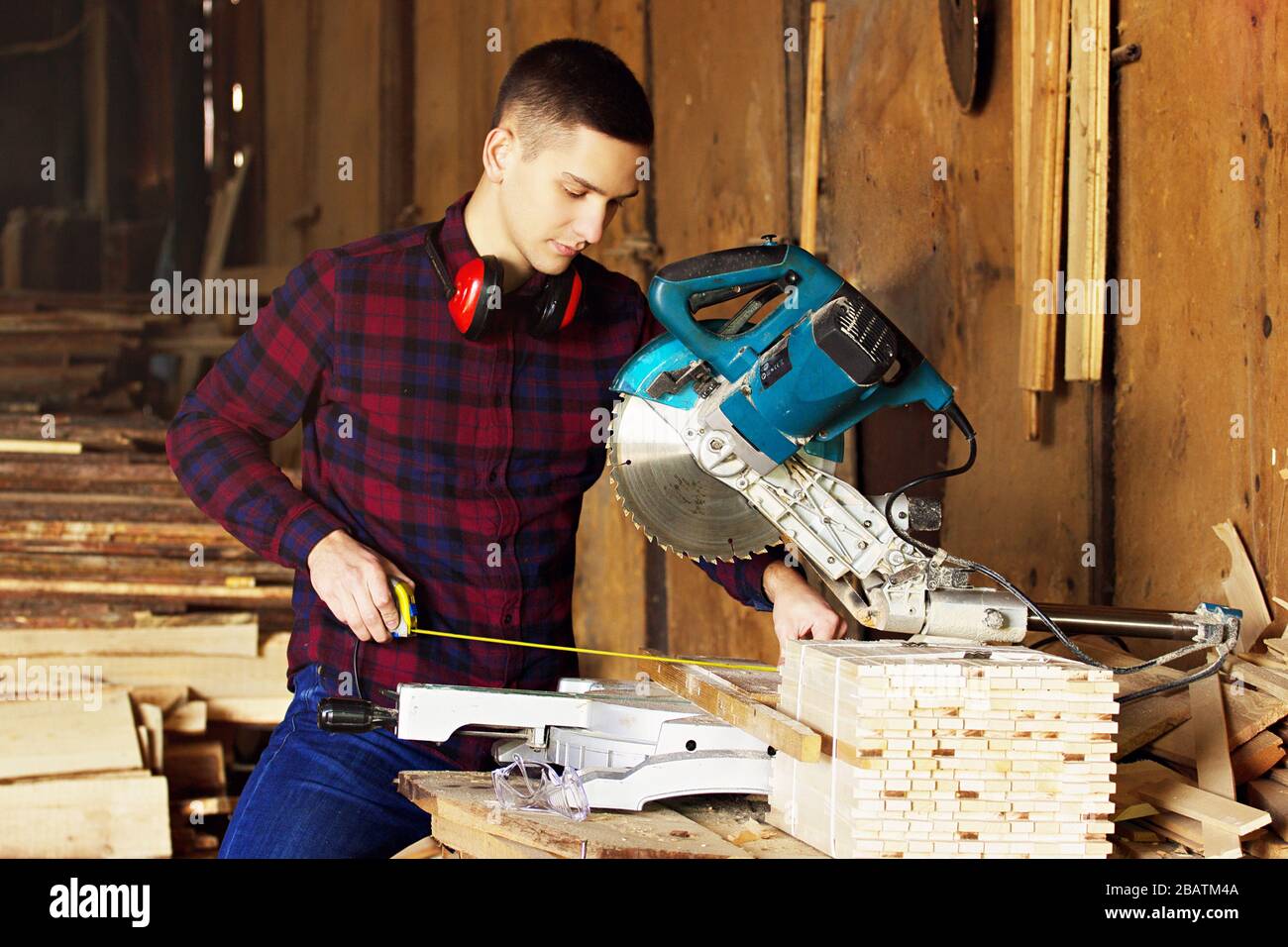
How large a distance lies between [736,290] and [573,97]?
0.46m

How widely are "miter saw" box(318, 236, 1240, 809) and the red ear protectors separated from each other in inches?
13.2

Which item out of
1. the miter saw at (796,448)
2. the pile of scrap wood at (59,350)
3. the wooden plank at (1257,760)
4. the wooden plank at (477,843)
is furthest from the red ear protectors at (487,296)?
the pile of scrap wood at (59,350)

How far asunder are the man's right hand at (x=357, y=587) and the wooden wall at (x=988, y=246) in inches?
49.2

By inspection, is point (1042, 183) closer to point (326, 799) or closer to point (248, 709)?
point (326, 799)

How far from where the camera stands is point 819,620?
78.4 inches

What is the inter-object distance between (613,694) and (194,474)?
30.7 inches

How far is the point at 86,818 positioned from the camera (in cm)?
354

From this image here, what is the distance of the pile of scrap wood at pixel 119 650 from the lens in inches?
140

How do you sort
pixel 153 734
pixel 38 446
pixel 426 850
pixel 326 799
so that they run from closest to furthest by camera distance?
1. pixel 426 850
2. pixel 326 799
3. pixel 153 734
4. pixel 38 446

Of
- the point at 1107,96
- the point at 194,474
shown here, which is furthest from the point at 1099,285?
the point at 194,474

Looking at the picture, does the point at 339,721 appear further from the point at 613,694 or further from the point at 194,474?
the point at 194,474

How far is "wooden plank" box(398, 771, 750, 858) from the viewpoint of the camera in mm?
1385

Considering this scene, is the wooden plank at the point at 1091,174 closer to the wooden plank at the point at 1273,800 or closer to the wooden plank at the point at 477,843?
the wooden plank at the point at 1273,800

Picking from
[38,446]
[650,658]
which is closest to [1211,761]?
[650,658]
